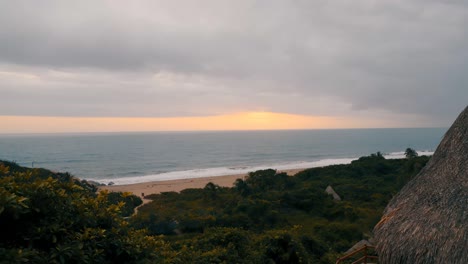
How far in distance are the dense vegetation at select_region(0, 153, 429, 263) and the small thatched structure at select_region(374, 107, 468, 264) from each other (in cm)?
390

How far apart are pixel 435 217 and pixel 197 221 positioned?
13792 mm

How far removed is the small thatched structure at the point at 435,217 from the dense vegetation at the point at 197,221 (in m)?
3.90

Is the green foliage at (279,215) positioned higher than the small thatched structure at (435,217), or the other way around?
the small thatched structure at (435,217)

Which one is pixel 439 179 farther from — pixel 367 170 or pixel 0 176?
pixel 367 170

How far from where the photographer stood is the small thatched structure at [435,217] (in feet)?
18.1

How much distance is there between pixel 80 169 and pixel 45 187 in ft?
197

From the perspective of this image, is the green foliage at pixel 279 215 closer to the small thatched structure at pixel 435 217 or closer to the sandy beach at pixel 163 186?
the small thatched structure at pixel 435 217

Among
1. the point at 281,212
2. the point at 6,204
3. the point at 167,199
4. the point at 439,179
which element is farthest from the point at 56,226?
the point at 167,199

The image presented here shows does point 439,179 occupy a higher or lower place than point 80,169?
higher

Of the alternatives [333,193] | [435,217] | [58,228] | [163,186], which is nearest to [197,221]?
[333,193]

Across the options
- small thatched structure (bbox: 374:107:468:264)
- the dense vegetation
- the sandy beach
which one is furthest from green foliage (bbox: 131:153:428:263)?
the sandy beach

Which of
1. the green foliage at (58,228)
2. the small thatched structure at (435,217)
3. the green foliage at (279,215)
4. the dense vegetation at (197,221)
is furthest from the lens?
the green foliage at (279,215)

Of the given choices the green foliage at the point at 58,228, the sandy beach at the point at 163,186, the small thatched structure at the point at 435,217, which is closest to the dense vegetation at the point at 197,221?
the green foliage at the point at 58,228

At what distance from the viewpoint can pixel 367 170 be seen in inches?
1362
